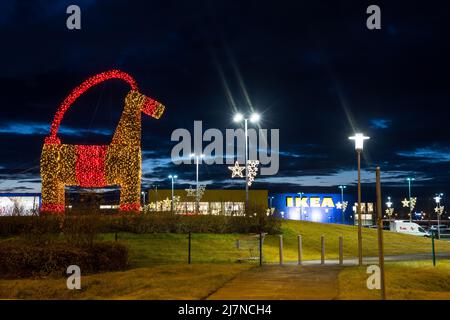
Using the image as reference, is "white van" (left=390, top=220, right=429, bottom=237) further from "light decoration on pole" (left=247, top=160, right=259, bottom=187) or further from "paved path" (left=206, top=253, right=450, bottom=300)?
"paved path" (left=206, top=253, right=450, bottom=300)

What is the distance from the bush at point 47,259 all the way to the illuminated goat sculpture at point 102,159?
11.8 m

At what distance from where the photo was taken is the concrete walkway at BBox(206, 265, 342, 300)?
13.2m

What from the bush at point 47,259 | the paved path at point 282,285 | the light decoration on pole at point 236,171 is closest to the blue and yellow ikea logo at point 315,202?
the light decoration on pole at point 236,171

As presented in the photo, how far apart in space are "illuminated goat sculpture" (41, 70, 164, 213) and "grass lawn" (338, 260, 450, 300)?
47.2 ft

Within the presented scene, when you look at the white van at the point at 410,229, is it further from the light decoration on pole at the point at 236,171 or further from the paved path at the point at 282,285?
the paved path at the point at 282,285

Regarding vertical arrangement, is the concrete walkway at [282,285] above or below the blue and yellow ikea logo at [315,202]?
below

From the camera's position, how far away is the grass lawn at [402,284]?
13227mm

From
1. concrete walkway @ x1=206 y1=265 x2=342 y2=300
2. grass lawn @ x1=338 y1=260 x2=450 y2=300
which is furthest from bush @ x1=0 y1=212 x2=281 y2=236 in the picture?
grass lawn @ x1=338 y1=260 x2=450 y2=300

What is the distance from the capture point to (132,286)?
14859 millimetres

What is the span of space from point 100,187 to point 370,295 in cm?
2095

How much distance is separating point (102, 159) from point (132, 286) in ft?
56.7

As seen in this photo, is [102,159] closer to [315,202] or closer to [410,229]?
[410,229]

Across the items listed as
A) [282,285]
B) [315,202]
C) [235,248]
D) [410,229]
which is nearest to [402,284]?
[282,285]
